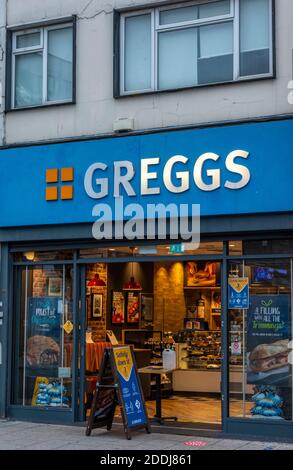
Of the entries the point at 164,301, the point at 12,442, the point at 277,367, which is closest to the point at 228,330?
the point at 277,367

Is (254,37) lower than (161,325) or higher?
higher

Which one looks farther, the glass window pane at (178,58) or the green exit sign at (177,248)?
the glass window pane at (178,58)

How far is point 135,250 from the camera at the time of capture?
12320mm

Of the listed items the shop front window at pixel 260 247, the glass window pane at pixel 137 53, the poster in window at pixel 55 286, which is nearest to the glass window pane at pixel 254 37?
the glass window pane at pixel 137 53

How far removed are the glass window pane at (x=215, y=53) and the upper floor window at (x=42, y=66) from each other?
93.9 inches

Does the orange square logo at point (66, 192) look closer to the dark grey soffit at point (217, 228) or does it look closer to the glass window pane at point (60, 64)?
the dark grey soffit at point (217, 228)

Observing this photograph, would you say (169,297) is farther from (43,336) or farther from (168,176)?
(168,176)

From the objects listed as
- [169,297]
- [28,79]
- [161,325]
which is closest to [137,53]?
[28,79]

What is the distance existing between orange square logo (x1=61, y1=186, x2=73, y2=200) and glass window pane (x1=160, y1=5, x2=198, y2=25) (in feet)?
10.2

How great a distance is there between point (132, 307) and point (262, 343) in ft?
17.0

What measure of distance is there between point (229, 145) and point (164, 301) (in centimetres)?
650

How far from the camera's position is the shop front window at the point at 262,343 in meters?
11.0
